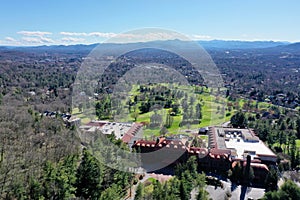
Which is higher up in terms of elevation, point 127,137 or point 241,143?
point 127,137

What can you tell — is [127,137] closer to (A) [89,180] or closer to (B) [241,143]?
(A) [89,180]

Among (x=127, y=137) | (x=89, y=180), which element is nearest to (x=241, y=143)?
(x=127, y=137)

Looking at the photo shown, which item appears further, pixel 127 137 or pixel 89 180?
pixel 127 137

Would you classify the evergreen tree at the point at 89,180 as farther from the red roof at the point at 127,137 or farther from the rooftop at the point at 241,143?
the rooftop at the point at 241,143

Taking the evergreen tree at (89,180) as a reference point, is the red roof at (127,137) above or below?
below

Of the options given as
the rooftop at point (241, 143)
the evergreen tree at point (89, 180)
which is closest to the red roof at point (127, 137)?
the rooftop at point (241, 143)

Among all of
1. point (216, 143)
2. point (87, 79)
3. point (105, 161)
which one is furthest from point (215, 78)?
point (105, 161)

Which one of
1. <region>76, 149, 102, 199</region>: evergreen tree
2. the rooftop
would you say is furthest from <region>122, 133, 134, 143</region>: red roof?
<region>76, 149, 102, 199</region>: evergreen tree

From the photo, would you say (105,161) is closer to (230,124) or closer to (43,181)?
(43,181)

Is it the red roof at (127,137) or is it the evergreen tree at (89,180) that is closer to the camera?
the evergreen tree at (89,180)

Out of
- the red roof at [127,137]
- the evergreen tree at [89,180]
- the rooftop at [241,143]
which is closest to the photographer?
the evergreen tree at [89,180]

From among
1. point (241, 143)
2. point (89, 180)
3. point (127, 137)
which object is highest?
point (89, 180)
